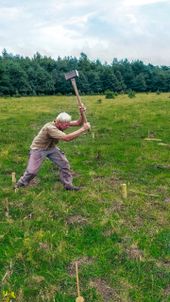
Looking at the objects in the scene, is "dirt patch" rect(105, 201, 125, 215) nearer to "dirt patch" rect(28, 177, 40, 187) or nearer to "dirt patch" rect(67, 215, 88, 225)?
"dirt patch" rect(67, 215, 88, 225)

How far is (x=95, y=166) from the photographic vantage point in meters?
17.8

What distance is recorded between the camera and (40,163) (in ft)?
46.4

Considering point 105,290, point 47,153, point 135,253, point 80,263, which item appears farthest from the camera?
point 47,153

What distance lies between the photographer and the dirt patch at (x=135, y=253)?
979 centimetres

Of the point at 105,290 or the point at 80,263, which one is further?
the point at 80,263

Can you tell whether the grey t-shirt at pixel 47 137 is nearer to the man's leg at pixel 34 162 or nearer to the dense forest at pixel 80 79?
the man's leg at pixel 34 162

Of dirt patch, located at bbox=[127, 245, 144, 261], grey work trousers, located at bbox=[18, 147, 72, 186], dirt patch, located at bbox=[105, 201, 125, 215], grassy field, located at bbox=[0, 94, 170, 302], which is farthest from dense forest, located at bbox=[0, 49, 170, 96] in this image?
dirt patch, located at bbox=[127, 245, 144, 261]

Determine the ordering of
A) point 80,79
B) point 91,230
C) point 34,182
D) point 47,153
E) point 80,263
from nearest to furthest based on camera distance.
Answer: point 80,263 < point 91,230 < point 47,153 < point 34,182 < point 80,79

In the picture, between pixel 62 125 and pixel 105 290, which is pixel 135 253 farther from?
pixel 62 125

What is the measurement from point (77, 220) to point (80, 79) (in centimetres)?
9389

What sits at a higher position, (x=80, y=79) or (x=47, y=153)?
(x=80, y=79)

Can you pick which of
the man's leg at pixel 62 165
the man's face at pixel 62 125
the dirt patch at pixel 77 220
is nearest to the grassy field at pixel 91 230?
the dirt patch at pixel 77 220

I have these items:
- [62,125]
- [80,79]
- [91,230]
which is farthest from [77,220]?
[80,79]

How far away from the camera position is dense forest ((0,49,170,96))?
96.3 m
